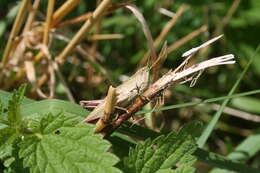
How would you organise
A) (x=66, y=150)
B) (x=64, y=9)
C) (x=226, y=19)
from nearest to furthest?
1. (x=66, y=150)
2. (x=64, y=9)
3. (x=226, y=19)

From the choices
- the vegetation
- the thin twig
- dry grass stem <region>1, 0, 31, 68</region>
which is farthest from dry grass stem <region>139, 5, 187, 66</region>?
dry grass stem <region>1, 0, 31, 68</region>

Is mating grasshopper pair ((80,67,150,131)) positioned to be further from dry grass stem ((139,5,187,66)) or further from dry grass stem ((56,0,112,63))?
dry grass stem ((139,5,187,66))

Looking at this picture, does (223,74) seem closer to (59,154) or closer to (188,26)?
(188,26)

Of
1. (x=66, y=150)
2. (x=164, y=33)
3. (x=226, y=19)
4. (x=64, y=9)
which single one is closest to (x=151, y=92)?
(x=66, y=150)

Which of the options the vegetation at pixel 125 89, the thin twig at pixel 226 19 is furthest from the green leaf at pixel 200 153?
the thin twig at pixel 226 19

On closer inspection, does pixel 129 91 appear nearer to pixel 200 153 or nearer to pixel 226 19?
pixel 200 153

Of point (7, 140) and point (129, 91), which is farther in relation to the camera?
point (129, 91)

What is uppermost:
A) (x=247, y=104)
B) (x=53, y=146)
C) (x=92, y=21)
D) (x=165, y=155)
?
(x=92, y=21)
